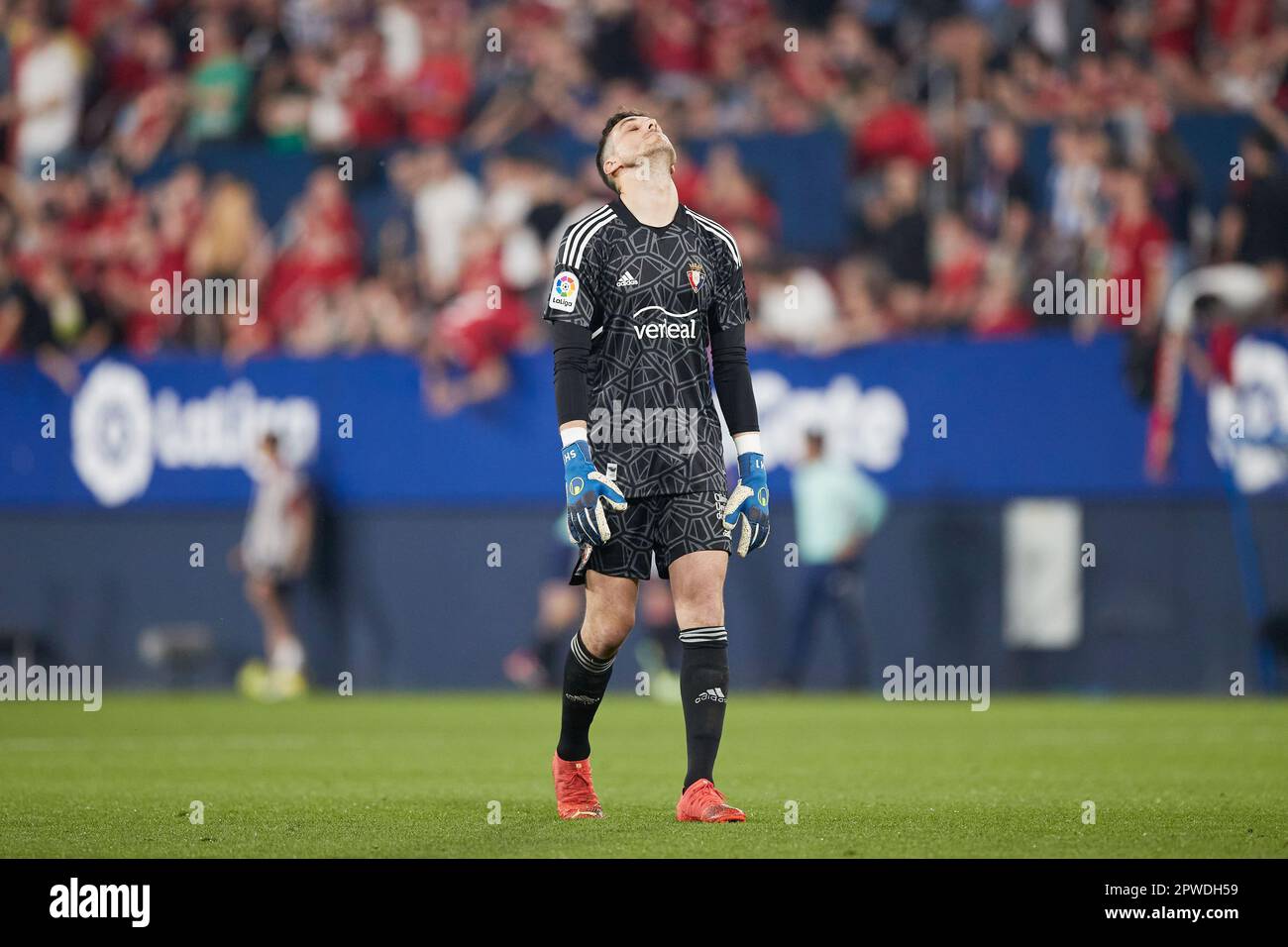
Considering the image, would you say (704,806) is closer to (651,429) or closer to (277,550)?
(651,429)

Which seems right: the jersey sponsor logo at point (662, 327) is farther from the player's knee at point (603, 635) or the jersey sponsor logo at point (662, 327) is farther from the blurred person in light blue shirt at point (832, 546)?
the blurred person in light blue shirt at point (832, 546)

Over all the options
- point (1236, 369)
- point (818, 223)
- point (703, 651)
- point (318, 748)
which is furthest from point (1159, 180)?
point (703, 651)

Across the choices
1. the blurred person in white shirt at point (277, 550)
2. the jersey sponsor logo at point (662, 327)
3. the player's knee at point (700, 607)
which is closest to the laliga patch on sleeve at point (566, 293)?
the jersey sponsor logo at point (662, 327)

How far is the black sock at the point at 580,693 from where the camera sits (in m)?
7.74

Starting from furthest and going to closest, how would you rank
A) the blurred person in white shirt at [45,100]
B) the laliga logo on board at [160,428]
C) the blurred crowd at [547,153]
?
the blurred person in white shirt at [45,100]
the laliga logo on board at [160,428]
the blurred crowd at [547,153]

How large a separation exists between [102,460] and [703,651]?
12.0m

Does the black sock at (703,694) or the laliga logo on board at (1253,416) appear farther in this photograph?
the laliga logo on board at (1253,416)

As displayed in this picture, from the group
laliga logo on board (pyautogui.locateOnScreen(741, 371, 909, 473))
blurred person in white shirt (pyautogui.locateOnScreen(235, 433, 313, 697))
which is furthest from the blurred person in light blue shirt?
blurred person in white shirt (pyautogui.locateOnScreen(235, 433, 313, 697))

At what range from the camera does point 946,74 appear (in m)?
18.2

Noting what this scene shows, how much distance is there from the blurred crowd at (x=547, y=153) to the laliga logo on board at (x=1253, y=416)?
71 centimetres

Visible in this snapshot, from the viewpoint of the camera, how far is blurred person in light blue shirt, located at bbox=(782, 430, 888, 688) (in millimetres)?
16656

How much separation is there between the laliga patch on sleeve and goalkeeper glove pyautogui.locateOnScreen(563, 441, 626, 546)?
19.6 inches

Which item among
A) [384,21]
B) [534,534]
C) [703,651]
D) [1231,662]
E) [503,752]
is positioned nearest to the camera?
[703,651]

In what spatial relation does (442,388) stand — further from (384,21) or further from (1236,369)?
(1236,369)
